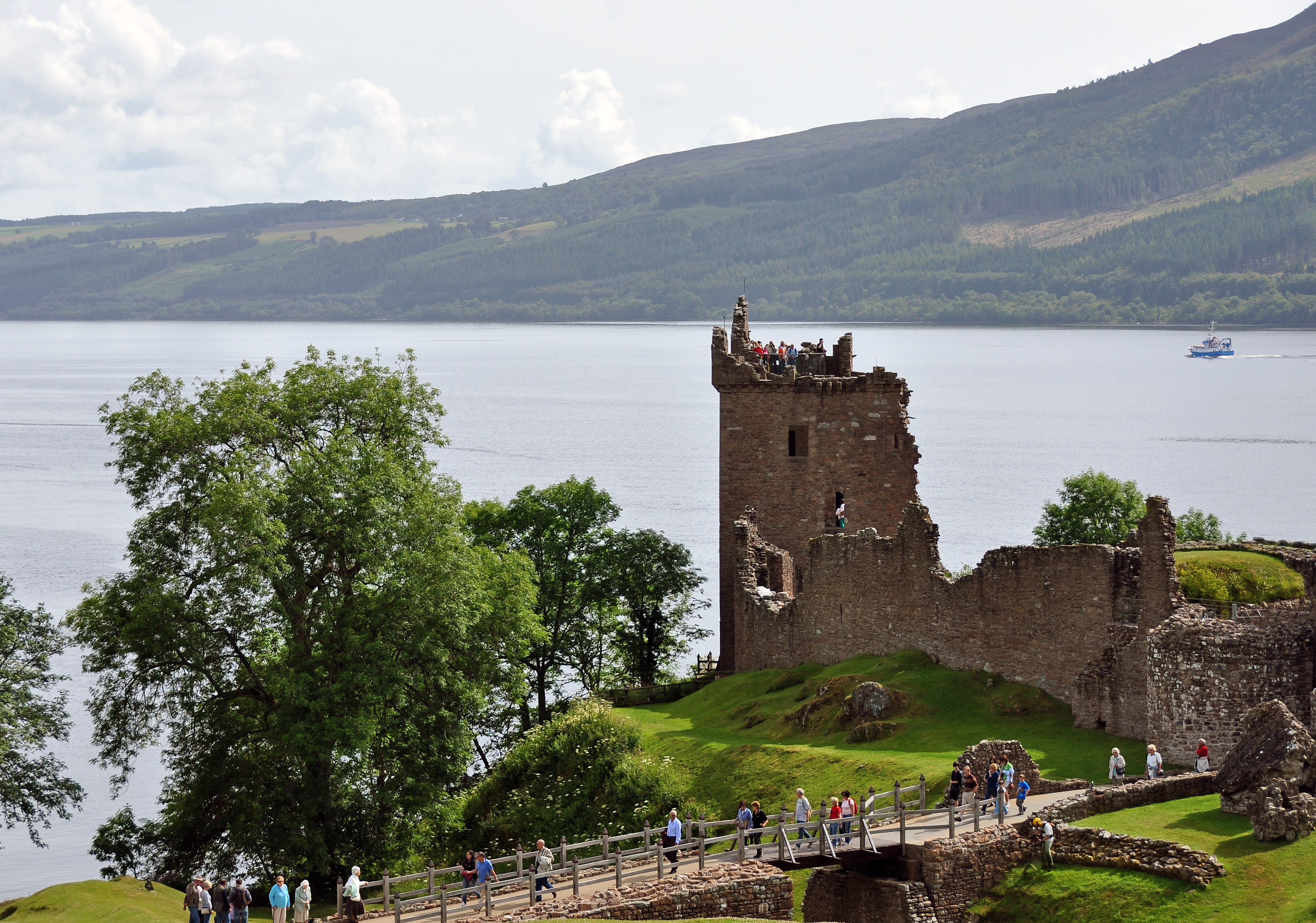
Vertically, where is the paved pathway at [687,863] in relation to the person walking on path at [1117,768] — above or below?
below

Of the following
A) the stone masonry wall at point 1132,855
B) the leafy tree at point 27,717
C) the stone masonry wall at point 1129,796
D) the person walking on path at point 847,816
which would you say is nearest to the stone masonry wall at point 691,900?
the person walking on path at point 847,816

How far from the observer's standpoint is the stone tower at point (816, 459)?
56375mm

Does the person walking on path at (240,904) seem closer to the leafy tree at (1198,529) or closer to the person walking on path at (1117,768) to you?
the person walking on path at (1117,768)

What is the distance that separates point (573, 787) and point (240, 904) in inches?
497

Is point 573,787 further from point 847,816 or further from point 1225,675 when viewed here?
point 1225,675

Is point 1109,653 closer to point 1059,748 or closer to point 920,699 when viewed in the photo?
point 1059,748

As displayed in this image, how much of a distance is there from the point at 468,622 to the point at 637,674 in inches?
962

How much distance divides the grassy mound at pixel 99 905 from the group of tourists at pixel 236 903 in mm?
3148

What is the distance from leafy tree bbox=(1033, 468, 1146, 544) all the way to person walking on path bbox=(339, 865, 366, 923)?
4341cm

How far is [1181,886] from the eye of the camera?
27.9m

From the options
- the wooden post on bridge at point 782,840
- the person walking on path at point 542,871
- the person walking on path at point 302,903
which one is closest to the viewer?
the person walking on path at point 542,871

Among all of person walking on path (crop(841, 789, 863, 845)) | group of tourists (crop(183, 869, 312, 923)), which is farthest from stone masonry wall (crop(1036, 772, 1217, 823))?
group of tourists (crop(183, 869, 312, 923))

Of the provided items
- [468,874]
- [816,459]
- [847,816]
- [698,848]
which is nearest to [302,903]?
[468,874]

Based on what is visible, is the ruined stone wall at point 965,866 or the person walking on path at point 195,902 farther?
the ruined stone wall at point 965,866
